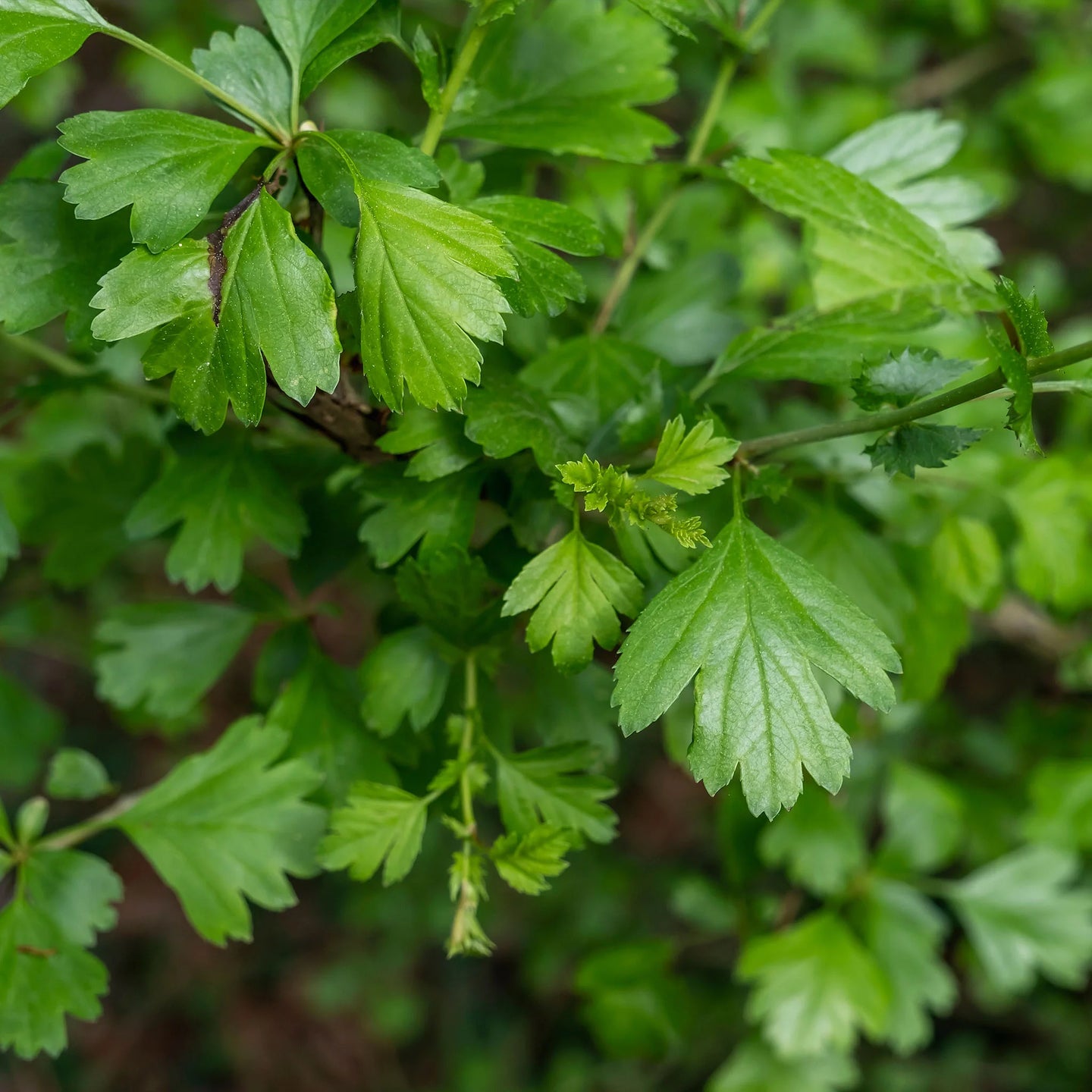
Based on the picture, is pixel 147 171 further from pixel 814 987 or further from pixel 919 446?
pixel 814 987

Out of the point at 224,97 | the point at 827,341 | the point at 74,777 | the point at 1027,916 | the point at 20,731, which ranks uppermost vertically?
the point at 224,97

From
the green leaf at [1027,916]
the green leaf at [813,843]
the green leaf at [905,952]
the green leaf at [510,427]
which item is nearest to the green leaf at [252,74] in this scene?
the green leaf at [510,427]

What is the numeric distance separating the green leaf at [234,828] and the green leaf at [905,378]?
2.00ft

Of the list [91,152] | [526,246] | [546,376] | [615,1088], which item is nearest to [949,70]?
[546,376]

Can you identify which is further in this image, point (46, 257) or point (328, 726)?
point (328, 726)

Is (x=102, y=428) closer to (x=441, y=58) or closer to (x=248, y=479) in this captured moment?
(x=248, y=479)

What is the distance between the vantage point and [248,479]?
38.6 inches

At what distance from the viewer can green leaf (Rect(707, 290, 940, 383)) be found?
0.87m

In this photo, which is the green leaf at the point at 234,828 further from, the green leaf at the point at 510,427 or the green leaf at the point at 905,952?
the green leaf at the point at 905,952

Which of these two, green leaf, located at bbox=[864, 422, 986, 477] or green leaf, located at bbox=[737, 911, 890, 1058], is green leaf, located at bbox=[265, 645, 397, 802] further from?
green leaf, located at bbox=[737, 911, 890, 1058]

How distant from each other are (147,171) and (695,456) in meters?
0.44

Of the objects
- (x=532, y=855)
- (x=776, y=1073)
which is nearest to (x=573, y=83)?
(x=532, y=855)

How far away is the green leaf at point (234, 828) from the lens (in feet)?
3.24

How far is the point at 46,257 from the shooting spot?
0.79 meters
